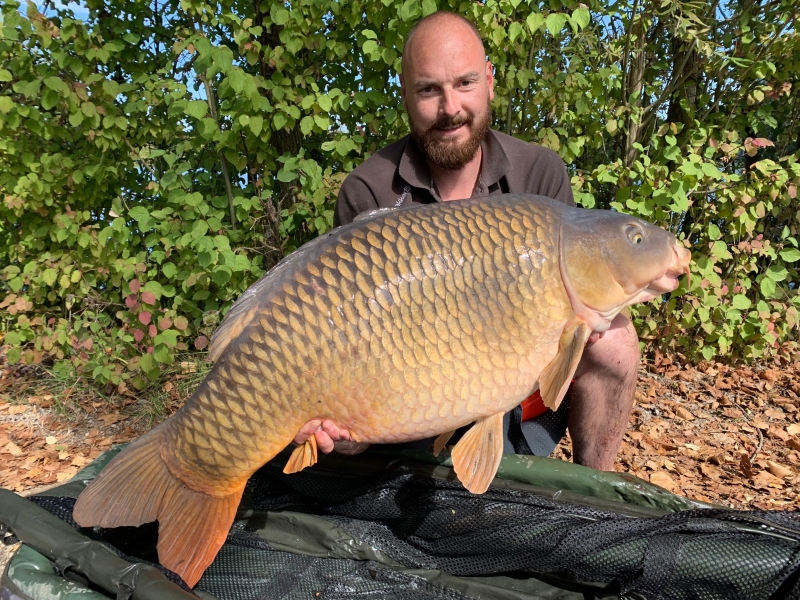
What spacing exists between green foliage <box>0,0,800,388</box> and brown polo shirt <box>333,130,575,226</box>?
55 cm

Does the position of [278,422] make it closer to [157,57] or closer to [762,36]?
[157,57]

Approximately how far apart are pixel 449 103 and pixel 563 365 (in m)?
0.93

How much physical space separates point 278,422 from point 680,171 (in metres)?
2.20

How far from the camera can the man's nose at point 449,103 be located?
1.75 meters

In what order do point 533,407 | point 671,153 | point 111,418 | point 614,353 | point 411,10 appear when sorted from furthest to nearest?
point 671,153
point 111,418
point 411,10
point 533,407
point 614,353

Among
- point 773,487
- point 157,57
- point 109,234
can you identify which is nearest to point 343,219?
point 109,234

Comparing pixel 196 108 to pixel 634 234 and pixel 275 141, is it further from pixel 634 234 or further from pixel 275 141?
pixel 634 234

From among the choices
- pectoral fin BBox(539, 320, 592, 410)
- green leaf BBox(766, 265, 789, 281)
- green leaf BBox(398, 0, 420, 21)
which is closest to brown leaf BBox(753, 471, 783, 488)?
green leaf BBox(766, 265, 789, 281)

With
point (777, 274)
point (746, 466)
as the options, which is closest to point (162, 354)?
point (746, 466)

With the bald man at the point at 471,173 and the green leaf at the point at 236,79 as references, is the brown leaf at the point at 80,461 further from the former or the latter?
the green leaf at the point at 236,79

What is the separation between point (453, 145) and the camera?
1757mm

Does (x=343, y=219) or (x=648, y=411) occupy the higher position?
(x=343, y=219)

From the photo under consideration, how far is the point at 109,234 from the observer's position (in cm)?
248

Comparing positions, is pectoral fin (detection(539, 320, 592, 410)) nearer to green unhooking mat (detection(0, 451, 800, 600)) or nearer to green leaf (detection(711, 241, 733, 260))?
green unhooking mat (detection(0, 451, 800, 600))
